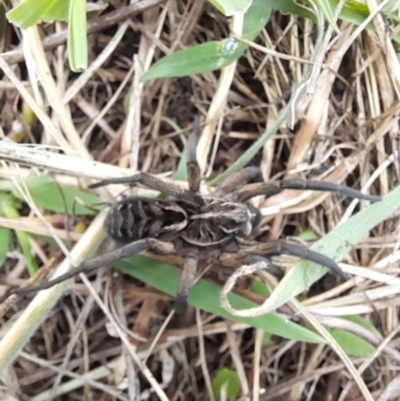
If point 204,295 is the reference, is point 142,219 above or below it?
above

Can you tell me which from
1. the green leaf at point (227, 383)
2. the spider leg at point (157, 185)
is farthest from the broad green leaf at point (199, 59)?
the green leaf at point (227, 383)

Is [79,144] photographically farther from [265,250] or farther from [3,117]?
[265,250]

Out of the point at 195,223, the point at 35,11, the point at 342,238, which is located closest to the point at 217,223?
the point at 195,223

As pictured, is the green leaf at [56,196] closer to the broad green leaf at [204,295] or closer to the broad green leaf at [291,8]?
the broad green leaf at [204,295]

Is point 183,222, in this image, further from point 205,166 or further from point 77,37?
point 77,37

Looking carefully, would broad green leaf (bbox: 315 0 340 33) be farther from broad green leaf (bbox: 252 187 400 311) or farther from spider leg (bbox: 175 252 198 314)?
spider leg (bbox: 175 252 198 314)

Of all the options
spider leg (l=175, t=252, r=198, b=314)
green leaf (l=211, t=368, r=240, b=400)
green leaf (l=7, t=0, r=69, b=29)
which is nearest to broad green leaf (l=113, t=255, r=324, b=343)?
spider leg (l=175, t=252, r=198, b=314)

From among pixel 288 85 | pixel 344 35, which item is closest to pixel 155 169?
pixel 288 85
